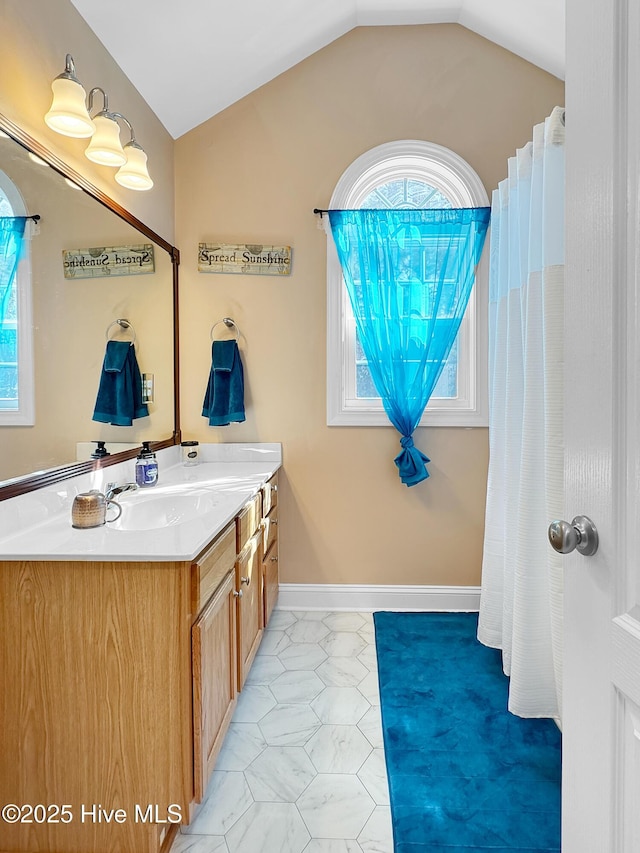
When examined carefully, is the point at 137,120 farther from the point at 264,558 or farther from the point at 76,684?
the point at 76,684

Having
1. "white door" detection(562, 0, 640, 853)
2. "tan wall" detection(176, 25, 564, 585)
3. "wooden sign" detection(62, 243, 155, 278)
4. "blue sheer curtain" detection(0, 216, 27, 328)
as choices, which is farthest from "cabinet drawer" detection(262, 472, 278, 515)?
"white door" detection(562, 0, 640, 853)

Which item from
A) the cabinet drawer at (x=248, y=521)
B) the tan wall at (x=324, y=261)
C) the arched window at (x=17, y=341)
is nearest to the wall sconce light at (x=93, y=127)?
the arched window at (x=17, y=341)

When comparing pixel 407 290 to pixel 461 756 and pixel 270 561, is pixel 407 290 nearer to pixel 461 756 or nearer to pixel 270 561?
pixel 270 561

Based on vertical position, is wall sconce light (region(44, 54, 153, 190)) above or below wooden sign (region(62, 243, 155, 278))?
above

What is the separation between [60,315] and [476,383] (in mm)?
1938

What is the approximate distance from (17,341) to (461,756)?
186cm

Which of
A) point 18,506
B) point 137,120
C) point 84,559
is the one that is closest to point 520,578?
point 84,559

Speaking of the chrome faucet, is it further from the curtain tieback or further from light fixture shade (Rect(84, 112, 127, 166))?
the curtain tieback

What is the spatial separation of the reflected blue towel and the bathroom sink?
0.35 meters

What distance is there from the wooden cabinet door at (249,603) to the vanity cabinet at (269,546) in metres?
0.10

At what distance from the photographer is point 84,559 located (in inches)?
46.6

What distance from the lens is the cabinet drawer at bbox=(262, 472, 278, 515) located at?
7.28 feet

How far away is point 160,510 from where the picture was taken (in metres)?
1.78

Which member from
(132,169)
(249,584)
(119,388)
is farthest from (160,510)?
(132,169)
